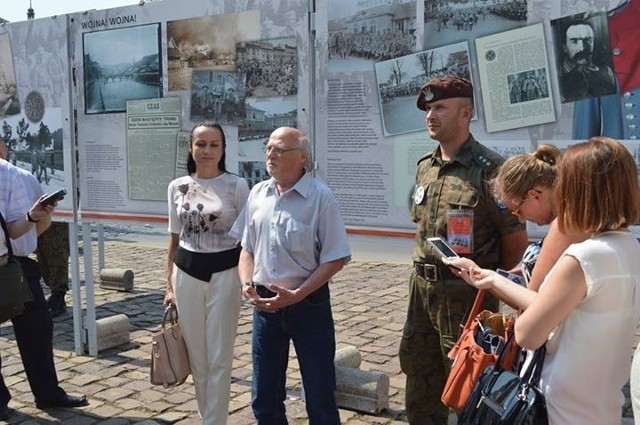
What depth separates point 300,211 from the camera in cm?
347

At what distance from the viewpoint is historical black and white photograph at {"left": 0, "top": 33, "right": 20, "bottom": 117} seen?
621cm

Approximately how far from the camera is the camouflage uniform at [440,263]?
329 centimetres

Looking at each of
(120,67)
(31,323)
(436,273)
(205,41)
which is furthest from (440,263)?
(120,67)

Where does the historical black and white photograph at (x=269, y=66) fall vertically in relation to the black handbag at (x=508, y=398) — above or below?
above

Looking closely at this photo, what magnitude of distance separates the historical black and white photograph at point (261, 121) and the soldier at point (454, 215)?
1267 millimetres

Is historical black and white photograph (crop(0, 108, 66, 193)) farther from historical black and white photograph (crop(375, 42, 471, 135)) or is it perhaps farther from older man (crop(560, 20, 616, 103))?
older man (crop(560, 20, 616, 103))

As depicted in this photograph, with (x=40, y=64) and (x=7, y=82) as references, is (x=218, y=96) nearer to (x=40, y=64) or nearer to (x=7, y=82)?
(x=40, y=64)

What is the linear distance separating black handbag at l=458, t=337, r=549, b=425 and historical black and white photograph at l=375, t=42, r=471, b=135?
6.27 feet

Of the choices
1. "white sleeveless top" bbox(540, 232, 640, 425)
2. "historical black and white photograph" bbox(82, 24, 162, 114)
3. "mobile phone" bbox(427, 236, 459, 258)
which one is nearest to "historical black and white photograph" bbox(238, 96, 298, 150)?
"historical black and white photograph" bbox(82, 24, 162, 114)

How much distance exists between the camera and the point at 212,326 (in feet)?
13.0

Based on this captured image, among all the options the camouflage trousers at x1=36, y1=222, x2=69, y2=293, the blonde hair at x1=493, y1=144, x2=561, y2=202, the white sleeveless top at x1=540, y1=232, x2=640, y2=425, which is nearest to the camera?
the white sleeveless top at x1=540, y1=232, x2=640, y2=425

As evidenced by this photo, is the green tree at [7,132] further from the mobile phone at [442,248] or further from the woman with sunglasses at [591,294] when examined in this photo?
the woman with sunglasses at [591,294]

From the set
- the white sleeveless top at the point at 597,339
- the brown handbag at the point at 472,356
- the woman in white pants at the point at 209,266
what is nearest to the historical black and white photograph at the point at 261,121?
the woman in white pants at the point at 209,266

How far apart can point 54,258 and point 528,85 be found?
569cm
